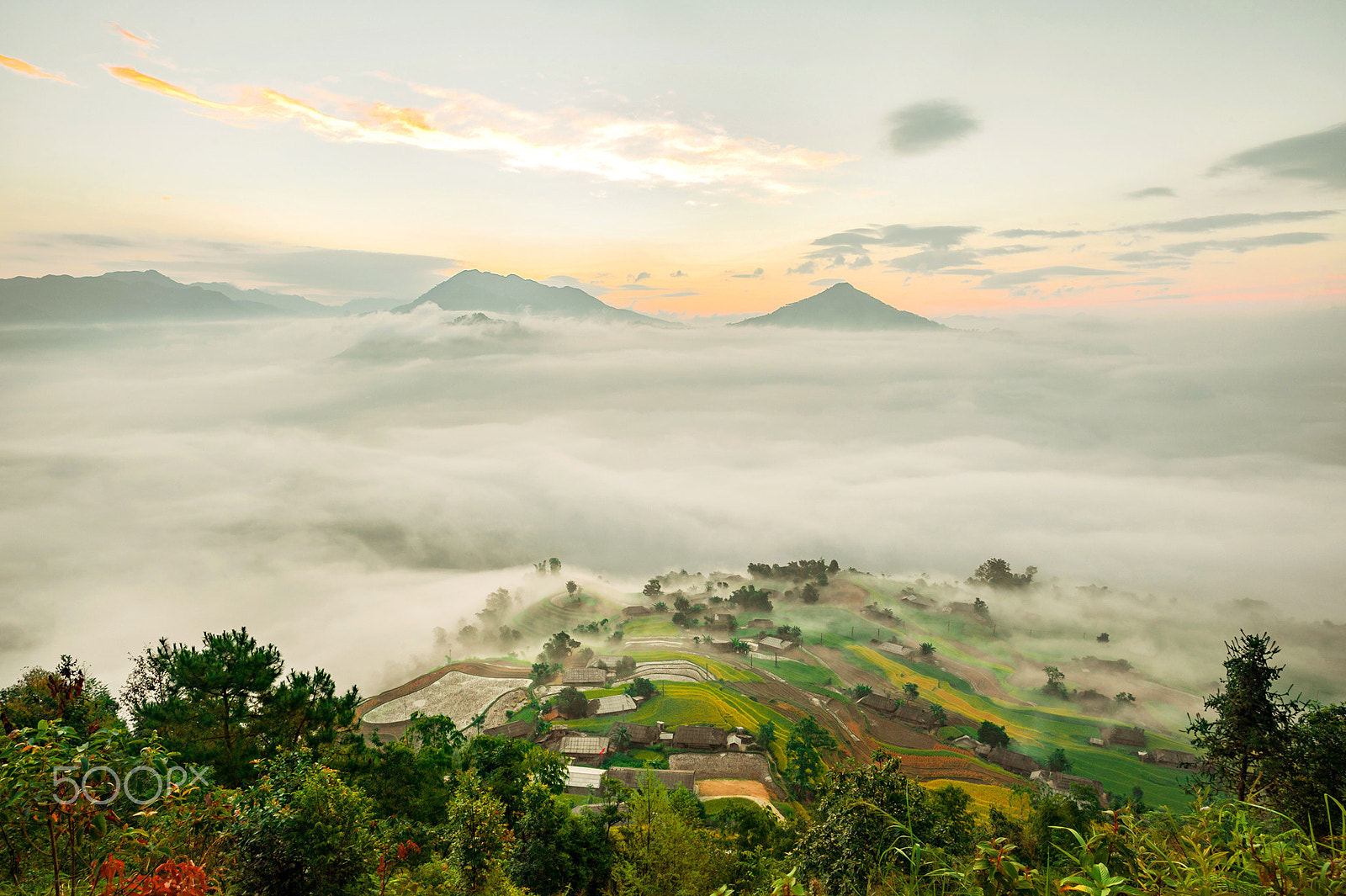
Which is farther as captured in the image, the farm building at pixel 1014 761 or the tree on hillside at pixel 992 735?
the tree on hillside at pixel 992 735

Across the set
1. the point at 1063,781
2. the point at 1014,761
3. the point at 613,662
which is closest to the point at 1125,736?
the point at 1014,761

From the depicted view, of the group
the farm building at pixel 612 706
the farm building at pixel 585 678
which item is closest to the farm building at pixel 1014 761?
the farm building at pixel 612 706

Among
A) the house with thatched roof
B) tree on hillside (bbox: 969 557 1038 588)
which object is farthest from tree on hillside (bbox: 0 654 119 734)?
tree on hillside (bbox: 969 557 1038 588)

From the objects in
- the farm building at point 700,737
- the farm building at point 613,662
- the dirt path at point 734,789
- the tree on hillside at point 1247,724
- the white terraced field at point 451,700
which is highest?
the tree on hillside at point 1247,724

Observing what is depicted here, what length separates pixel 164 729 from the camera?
14422 mm

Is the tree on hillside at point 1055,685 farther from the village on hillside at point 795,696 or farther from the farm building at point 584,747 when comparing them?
the farm building at point 584,747

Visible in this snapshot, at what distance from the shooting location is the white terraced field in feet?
178

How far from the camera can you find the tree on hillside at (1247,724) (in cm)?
1112

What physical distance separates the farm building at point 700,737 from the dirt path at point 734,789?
401 centimetres

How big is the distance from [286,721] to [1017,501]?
8213 inches

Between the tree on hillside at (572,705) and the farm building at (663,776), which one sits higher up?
the farm building at (663,776)

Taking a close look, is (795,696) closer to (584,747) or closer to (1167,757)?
(584,747)

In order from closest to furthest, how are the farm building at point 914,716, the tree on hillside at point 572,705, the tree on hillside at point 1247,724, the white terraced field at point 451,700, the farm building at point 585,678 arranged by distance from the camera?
the tree on hillside at point 1247,724, the tree on hillside at point 572,705, the farm building at point 914,716, the white terraced field at point 451,700, the farm building at point 585,678

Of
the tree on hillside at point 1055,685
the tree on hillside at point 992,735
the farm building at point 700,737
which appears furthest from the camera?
the tree on hillside at point 1055,685
